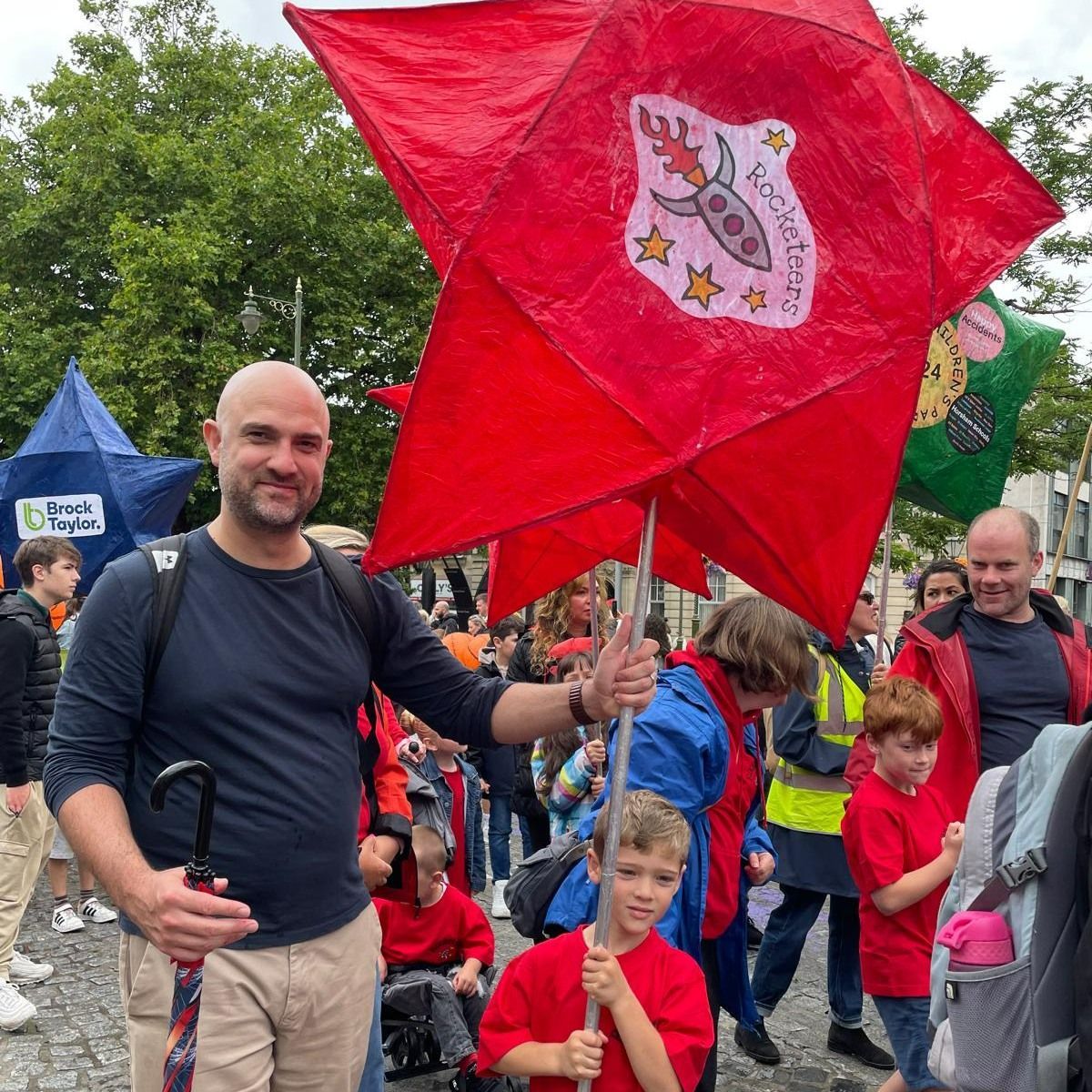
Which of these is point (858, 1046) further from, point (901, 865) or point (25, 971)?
point (25, 971)

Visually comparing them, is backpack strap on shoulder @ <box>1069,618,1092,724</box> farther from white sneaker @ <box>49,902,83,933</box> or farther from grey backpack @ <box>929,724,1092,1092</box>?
white sneaker @ <box>49,902,83,933</box>

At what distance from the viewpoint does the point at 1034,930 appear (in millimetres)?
1993

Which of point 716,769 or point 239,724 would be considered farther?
point 716,769

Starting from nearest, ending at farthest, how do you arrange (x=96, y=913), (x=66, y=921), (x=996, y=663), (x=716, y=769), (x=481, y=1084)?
1. (x=716, y=769)
2. (x=481, y=1084)
3. (x=996, y=663)
4. (x=66, y=921)
5. (x=96, y=913)

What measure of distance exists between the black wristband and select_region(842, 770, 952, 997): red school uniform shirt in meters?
1.77

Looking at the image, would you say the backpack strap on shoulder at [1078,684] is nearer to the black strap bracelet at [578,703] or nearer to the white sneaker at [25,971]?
the black strap bracelet at [578,703]

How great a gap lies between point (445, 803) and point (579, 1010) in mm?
2622

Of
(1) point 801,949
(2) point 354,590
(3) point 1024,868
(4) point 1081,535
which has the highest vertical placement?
(4) point 1081,535

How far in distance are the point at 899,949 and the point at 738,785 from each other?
835mm

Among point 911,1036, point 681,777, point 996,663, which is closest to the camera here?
point 681,777

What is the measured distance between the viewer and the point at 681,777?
3.12 metres

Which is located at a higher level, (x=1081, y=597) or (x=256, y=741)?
(x=256, y=741)

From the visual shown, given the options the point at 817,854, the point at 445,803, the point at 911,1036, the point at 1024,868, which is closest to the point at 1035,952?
the point at 1024,868

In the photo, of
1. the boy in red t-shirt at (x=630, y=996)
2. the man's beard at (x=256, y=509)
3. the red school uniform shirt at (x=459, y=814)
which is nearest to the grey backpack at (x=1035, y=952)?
the boy in red t-shirt at (x=630, y=996)
